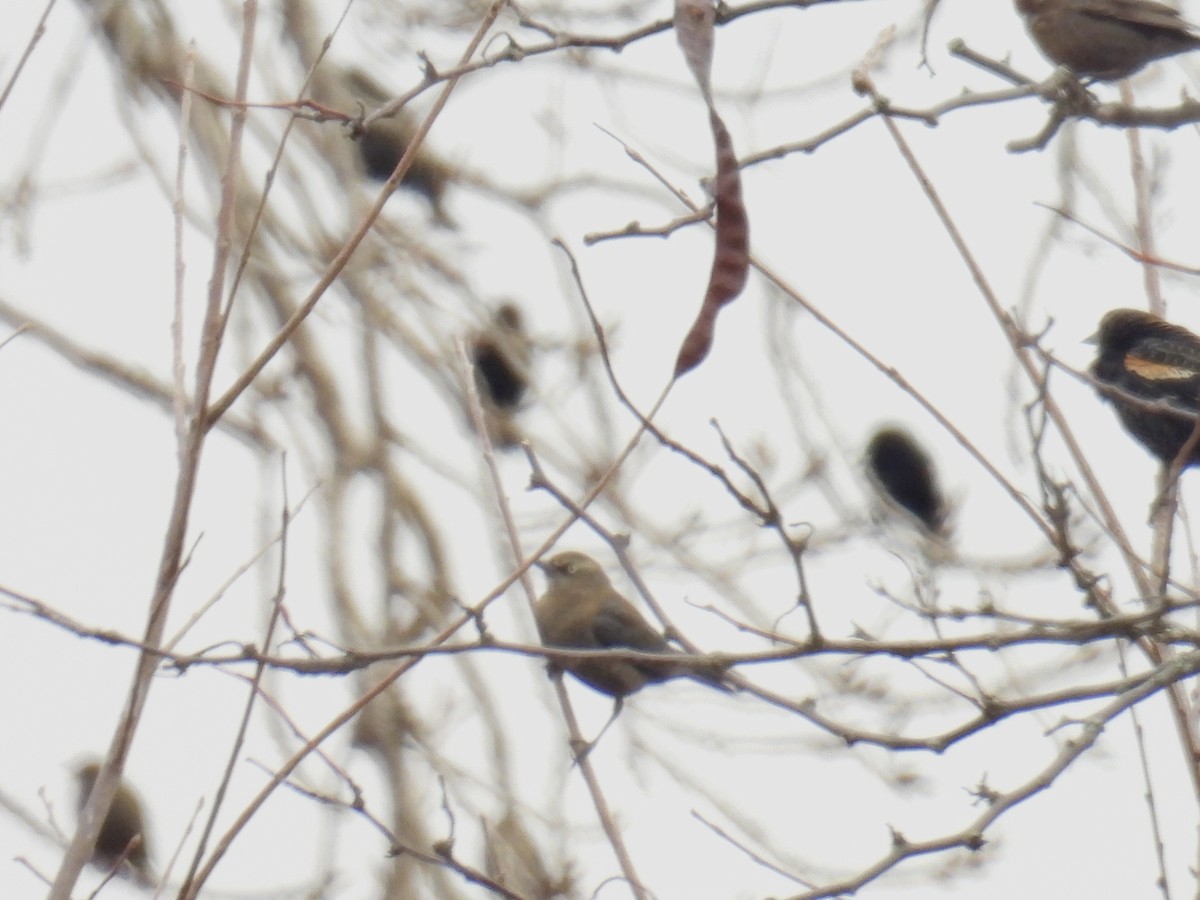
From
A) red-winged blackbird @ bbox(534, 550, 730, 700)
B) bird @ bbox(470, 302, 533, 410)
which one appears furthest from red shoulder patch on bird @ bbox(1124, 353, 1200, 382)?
bird @ bbox(470, 302, 533, 410)

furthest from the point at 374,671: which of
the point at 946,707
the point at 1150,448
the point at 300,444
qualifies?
the point at 1150,448

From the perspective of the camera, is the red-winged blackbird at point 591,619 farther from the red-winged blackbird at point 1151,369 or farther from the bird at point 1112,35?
the bird at point 1112,35

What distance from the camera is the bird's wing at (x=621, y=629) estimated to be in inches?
211

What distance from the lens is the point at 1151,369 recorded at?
4.63 metres

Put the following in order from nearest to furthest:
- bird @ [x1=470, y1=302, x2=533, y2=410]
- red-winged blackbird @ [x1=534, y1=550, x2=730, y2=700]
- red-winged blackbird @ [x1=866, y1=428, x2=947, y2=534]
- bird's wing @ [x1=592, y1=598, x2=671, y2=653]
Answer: red-winged blackbird @ [x1=534, y1=550, x2=730, y2=700]
bird's wing @ [x1=592, y1=598, x2=671, y2=653]
red-winged blackbird @ [x1=866, y1=428, x2=947, y2=534]
bird @ [x1=470, y1=302, x2=533, y2=410]

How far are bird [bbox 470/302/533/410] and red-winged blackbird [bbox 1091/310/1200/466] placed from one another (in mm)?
2245

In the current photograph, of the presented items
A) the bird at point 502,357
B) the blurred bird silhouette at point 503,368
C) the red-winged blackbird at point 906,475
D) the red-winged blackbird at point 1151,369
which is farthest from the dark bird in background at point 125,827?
the red-winged blackbird at point 1151,369

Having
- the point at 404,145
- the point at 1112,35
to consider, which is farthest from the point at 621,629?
the point at 404,145

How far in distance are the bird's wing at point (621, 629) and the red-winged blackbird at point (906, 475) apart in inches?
39.5

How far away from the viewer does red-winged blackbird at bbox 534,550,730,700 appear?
5.10 m

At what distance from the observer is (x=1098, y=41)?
4.67 metres

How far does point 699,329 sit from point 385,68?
488 cm

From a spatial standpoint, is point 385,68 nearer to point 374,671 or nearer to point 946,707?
point 374,671

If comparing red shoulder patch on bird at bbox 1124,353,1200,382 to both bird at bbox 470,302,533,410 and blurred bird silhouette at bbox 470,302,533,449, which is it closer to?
blurred bird silhouette at bbox 470,302,533,449
